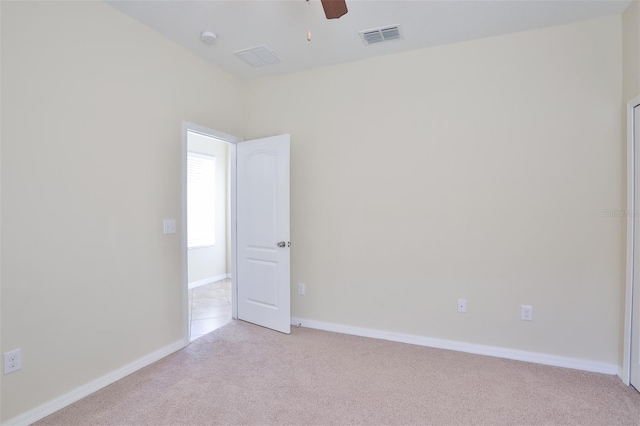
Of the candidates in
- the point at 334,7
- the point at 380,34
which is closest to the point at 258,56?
the point at 380,34

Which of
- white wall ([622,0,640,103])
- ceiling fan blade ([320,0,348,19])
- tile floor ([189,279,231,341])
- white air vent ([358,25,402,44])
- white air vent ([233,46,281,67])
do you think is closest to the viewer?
ceiling fan blade ([320,0,348,19])

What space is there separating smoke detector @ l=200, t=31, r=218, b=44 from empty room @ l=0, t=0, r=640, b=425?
0.07 feet

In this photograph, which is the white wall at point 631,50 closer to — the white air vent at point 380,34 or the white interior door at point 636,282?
the white interior door at point 636,282

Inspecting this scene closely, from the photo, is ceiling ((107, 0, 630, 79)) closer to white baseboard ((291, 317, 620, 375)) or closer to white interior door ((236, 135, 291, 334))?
white interior door ((236, 135, 291, 334))

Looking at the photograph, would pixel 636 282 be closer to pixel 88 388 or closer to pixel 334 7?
pixel 334 7

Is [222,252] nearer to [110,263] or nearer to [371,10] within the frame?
[110,263]

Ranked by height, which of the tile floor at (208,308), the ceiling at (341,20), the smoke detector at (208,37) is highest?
the ceiling at (341,20)

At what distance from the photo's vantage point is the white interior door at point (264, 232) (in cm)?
344

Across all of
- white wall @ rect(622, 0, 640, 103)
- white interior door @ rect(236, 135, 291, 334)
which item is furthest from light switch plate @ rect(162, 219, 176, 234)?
white wall @ rect(622, 0, 640, 103)

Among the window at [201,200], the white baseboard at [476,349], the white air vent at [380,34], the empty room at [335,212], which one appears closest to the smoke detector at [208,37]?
the empty room at [335,212]

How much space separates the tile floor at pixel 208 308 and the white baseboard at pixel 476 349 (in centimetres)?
100

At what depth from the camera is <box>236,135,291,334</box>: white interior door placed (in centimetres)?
344

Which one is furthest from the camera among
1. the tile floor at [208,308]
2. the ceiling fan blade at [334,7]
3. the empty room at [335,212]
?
the tile floor at [208,308]

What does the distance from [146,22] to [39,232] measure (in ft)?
5.93
